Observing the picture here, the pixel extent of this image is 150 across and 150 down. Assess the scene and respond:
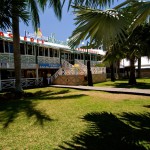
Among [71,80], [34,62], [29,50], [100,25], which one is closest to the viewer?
[100,25]

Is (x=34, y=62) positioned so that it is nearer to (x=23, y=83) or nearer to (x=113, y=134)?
(x=23, y=83)

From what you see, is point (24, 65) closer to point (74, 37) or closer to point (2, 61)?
point (2, 61)

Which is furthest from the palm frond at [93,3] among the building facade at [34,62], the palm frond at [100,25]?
the building facade at [34,62]

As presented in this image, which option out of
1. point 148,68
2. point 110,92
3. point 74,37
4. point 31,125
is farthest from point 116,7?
point 148,68

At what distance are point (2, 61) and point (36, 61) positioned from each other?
4727mm

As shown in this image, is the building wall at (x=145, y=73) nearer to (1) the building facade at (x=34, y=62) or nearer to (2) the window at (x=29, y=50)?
(1) the building facade at (x=34, y=62)

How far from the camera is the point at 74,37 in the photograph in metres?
6.04

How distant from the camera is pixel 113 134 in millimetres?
6824

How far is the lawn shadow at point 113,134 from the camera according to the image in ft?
19.0

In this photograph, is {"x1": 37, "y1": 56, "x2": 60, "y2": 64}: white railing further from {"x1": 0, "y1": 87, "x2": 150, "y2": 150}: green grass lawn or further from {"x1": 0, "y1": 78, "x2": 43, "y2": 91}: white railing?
{"x1": 0, "y1": 87, "x2": 150, "y2": 150}: green grass lawn

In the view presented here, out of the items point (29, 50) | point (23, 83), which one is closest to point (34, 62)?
point (29, 50)

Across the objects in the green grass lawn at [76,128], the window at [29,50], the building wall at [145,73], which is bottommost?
the green grass lawn at [76,128]

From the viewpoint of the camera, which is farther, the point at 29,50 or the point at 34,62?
the point at 29,50

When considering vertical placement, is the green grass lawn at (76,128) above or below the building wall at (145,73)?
below
